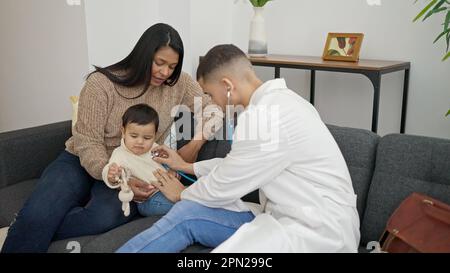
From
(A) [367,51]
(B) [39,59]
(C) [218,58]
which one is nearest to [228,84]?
(C) [218,58]

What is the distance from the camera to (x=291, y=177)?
1.20 metres

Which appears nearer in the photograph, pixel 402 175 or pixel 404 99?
pixel 402 175

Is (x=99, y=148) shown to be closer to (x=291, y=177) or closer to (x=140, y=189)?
(x=140, y=189)

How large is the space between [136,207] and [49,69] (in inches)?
71.6

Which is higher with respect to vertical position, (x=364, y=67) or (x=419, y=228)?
(x=364, y=67)

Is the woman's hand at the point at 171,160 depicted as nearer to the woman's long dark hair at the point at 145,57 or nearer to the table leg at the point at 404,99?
the woman's long dark hair at the point at 145,57

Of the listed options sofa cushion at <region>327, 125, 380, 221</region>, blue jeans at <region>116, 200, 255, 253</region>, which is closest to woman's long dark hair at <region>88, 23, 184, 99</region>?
blue jeans at <region>116, 200, 255, 253</region>

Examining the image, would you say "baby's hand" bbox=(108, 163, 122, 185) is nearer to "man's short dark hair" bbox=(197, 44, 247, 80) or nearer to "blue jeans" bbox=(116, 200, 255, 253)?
"blue jeans" bbox=(116, 200, 255, 253)

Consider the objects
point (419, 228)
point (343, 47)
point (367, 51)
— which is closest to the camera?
point (419, 228)

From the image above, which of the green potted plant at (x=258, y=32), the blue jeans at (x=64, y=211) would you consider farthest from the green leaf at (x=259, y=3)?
the blue jeans at (x=64, y=211)

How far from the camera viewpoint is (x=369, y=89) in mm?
2684

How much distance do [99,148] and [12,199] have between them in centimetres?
46

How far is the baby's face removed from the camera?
63.3 inches

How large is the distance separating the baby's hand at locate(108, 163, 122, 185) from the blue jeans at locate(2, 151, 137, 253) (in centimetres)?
8
